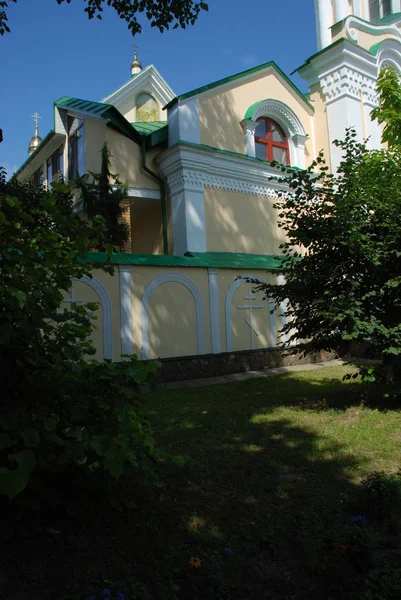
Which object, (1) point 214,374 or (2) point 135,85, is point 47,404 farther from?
(2) point 135,85

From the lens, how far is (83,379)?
2.82 meters

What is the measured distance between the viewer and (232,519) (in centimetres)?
317

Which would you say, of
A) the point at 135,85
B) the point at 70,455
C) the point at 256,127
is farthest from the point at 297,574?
the point at 135,85

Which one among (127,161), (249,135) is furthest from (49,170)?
(249,135)

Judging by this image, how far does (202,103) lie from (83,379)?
38.4ft

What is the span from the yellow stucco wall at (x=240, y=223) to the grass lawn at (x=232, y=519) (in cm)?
765

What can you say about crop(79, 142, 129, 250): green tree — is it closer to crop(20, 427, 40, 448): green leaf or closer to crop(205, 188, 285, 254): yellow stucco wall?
crop(205, 188, 285, 254): yellow stucco wall

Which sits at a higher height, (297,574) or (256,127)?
(256,127)

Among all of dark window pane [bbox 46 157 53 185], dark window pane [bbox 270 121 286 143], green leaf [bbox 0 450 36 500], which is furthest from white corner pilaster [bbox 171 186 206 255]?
green leaf [bbox 0 450 36 500]

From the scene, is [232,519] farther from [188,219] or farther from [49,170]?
[49,170]

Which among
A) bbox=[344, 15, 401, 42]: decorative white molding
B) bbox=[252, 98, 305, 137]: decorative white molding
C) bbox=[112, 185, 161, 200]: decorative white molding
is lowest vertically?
bbox=[112, 185, 161, 200]: decorative white molding

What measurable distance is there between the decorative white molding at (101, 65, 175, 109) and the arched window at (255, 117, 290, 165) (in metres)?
6.77

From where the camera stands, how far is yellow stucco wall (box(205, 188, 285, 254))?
41.7 ft

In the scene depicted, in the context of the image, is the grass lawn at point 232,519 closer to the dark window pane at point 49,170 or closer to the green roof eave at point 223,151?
the green roof eave at point 223,151
